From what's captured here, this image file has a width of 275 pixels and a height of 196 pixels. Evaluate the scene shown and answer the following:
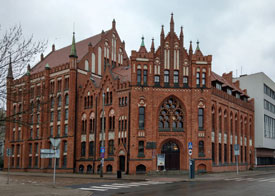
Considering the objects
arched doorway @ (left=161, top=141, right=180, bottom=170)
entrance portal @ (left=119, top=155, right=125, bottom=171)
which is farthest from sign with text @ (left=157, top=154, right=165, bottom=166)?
entrance portal @ (left=119, top=155, right=125, bottom=171)

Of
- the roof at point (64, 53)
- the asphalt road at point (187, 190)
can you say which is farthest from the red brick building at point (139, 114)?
the asphalt road at point (187, 190)

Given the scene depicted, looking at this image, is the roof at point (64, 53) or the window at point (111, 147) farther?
the roof at point (64, 53)

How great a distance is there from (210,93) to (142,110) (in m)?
8.79

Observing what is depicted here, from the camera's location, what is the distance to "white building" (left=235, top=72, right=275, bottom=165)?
63.3m

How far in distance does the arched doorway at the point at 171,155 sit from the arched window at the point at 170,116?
2135mm

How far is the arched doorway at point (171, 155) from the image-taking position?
4262 centimetres

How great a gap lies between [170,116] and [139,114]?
150 inches

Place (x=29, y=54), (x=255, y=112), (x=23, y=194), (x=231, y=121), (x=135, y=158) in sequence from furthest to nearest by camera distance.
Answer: (x=255, y=112) < (x=231, y=121) < (x=135, y=158) < (x=23, y=194) < (x=29, y=54)

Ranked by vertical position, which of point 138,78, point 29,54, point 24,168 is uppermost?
point 138,78

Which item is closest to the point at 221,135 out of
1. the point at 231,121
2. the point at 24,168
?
the point at 231,121

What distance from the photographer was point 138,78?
143 ft

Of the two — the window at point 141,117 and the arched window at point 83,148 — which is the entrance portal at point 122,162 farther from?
the arched window at point 83,148

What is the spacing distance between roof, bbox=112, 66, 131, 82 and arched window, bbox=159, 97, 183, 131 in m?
6.14

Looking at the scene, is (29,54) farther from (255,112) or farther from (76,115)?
(255,112)
